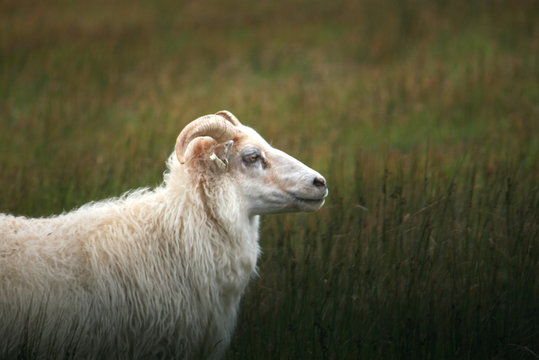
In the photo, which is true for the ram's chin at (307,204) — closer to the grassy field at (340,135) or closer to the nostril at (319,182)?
the nostril at (319,182)

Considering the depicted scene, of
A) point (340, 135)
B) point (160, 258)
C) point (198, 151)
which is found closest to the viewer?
point (160, 258)

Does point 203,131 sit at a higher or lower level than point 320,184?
higher

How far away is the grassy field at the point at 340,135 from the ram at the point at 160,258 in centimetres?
45

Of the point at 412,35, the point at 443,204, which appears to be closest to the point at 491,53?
the point at 412,35

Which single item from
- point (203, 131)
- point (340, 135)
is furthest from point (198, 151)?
point (340, 135)

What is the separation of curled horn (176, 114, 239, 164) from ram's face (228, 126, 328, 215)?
0.10 meters

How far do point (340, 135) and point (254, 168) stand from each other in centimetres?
515

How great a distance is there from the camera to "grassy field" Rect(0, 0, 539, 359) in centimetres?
402

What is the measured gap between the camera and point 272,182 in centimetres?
388

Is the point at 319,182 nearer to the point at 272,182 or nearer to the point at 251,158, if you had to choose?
Result: the point at 272,182

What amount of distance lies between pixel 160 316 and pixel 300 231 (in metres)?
2.17

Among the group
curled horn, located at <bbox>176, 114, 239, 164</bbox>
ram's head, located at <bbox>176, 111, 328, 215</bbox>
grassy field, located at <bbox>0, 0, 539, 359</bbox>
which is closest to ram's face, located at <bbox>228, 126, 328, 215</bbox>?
ram's head, located at <bbox>176, 111, 328, 215</bbox>

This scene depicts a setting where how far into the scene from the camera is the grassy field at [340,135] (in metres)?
4.02

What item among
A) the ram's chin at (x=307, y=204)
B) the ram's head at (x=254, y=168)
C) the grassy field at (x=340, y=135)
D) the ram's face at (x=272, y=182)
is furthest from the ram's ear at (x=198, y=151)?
the grassy field at (x=340, y=135)
